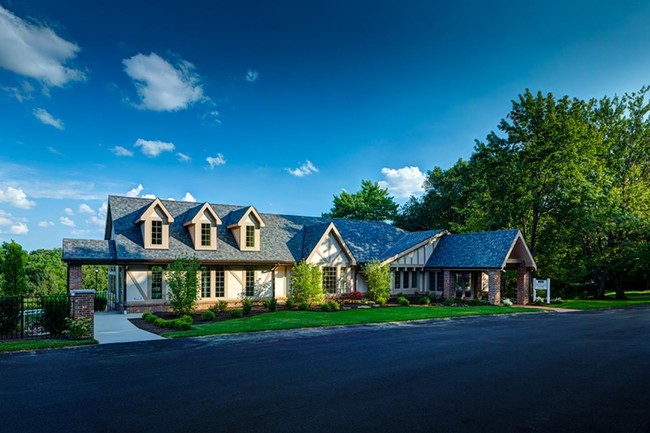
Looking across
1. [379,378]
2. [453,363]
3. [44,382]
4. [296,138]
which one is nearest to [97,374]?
[44,382]

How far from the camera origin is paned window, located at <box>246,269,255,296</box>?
27.2m

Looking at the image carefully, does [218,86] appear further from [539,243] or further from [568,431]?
[539,243]

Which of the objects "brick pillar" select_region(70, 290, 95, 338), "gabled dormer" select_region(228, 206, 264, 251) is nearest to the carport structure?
"gabled dormer" select_region(228, 206, 264, 251)

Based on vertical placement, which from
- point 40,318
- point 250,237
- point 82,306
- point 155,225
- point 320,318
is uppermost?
point 155,225

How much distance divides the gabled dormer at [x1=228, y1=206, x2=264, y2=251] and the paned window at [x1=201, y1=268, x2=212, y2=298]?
285cm

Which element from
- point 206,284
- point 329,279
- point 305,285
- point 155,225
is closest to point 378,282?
point 329,279

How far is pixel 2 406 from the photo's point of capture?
7.86m

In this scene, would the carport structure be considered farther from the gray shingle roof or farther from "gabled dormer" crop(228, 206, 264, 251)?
"gabled dormer" crop(228, 206, 264, 251)

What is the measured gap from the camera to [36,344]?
1356cm

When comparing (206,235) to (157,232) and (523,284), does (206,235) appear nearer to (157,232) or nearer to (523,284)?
(157,232)

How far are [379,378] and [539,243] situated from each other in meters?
33.7

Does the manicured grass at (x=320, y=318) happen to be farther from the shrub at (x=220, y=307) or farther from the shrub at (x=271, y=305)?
the shrub at (x=220, y=307)

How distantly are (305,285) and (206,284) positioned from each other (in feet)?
19.3

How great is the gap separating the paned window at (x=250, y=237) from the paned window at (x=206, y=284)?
3.32 metres
